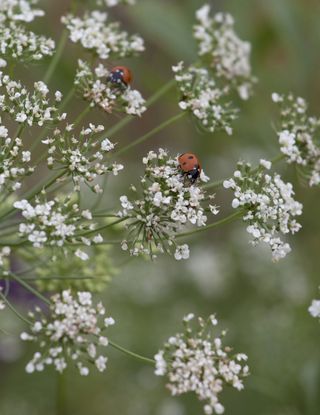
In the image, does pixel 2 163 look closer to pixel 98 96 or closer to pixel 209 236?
pixel 98 96

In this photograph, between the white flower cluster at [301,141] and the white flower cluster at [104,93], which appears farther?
the white flower cluster at [301,141]

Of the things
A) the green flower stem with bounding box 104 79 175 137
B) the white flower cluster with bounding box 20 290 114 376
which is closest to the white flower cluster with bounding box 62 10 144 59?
Answer: the green flower stem with bounding box 104 79 175 137

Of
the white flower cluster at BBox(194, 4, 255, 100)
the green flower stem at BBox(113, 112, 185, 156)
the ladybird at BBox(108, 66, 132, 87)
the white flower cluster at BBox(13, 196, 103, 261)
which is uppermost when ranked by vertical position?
the white flower cluster at BBox(194, 4, 255, 100)

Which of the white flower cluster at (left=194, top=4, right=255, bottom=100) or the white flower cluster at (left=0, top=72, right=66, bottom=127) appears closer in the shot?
the white flower cluster at (left=0, top=72, right=66, bottom=127)

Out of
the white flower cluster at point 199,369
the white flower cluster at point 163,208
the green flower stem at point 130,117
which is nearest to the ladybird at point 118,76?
the green flower stem at point 130,117

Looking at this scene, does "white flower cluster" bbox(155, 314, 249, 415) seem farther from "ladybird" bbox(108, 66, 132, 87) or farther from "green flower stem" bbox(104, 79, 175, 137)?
"ladybird" bbox(108, 66, 132, 87)

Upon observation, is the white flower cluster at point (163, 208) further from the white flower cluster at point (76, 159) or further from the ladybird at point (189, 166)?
the white flower cluster at point (76, 159)

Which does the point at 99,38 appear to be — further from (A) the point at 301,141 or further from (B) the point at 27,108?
(A) the point at 301,141

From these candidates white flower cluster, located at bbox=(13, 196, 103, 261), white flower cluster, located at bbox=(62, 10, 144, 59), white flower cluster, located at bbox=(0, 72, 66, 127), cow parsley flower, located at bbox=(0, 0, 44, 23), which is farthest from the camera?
white flower cluster, located at bbox=(62, 10, 144, 59)
